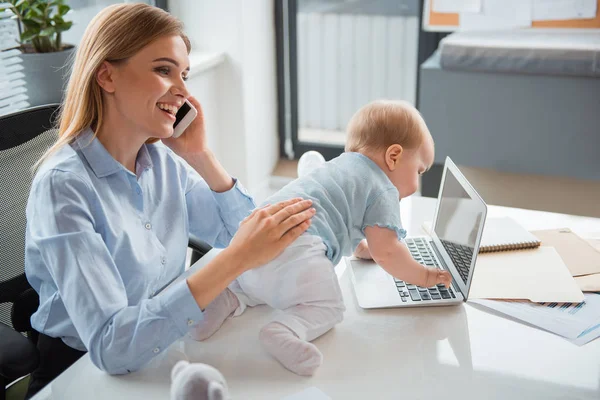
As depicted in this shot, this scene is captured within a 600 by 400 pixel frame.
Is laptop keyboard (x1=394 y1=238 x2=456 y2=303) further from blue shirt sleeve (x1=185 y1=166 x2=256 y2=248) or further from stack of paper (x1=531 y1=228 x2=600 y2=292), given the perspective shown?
blue shirt sleeve (x1=185 y1=166 x2=256 y2=248)

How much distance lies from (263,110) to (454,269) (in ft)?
7.04

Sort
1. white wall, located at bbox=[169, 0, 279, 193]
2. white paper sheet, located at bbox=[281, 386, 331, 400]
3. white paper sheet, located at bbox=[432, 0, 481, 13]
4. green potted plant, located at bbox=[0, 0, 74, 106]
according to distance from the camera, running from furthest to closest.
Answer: white wall, located at bbox=[169, 0, 279, 193] → white paper sheet, located at bbox=[432, 0, 481, 13] → green potted plant, located at bbox=[0, 0, 74, 106] → white paper sheet, located at bbox=[281, 386, 331, 400]

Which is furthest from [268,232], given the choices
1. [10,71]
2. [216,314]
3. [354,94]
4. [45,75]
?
[354,94]

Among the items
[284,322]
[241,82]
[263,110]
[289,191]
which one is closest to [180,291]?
[284,322]

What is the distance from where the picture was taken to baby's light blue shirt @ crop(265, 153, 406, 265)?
1.25 metres

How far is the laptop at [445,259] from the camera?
122 cm

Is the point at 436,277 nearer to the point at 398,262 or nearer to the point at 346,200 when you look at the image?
the point at 398,262

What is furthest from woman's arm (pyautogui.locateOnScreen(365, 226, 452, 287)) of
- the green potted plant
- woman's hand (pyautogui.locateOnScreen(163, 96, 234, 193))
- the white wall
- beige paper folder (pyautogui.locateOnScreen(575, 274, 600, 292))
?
the white wall

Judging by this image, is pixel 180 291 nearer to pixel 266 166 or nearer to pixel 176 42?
pixel 176 42

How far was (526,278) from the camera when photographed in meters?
1.29

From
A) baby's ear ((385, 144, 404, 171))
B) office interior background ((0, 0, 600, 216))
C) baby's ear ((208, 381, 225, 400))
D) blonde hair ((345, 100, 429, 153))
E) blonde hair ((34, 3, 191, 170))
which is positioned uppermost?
blonde hair ((34, 3, 191, 170))

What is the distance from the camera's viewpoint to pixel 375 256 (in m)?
1.26

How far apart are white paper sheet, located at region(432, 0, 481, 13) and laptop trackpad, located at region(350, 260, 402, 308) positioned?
1.79 m

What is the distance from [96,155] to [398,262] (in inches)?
23.4
